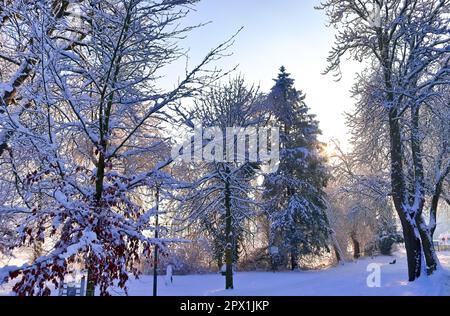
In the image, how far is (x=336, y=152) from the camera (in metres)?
16.9


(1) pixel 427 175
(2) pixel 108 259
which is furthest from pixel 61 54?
(1) pixel 427 175

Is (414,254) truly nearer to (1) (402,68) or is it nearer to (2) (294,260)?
(1) (402,68)

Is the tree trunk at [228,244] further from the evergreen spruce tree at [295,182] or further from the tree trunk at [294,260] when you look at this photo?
the tree trunk at [294,260]

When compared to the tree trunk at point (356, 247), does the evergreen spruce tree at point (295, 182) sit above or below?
above

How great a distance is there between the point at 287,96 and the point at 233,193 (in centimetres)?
1235

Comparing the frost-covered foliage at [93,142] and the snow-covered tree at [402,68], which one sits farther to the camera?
the snow-covered tree at [402,68]

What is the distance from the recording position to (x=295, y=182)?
77.9 ft

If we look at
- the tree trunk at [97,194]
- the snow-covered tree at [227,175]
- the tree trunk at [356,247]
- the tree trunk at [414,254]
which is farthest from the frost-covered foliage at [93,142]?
the tree trunk at [356,247]

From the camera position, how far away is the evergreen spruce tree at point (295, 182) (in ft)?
76.0

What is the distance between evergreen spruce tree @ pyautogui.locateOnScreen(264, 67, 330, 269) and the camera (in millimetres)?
23156

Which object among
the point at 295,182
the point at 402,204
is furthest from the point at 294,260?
the point at 402,204

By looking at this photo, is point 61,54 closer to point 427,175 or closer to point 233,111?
point 233,111

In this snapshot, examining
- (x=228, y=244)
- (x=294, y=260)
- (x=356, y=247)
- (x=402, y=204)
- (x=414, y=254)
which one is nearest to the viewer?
(x=414, y=254)

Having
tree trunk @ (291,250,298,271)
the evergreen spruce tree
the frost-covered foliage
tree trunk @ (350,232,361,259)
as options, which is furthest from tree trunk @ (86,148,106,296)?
tree trunk @ (350,232,361,259)
